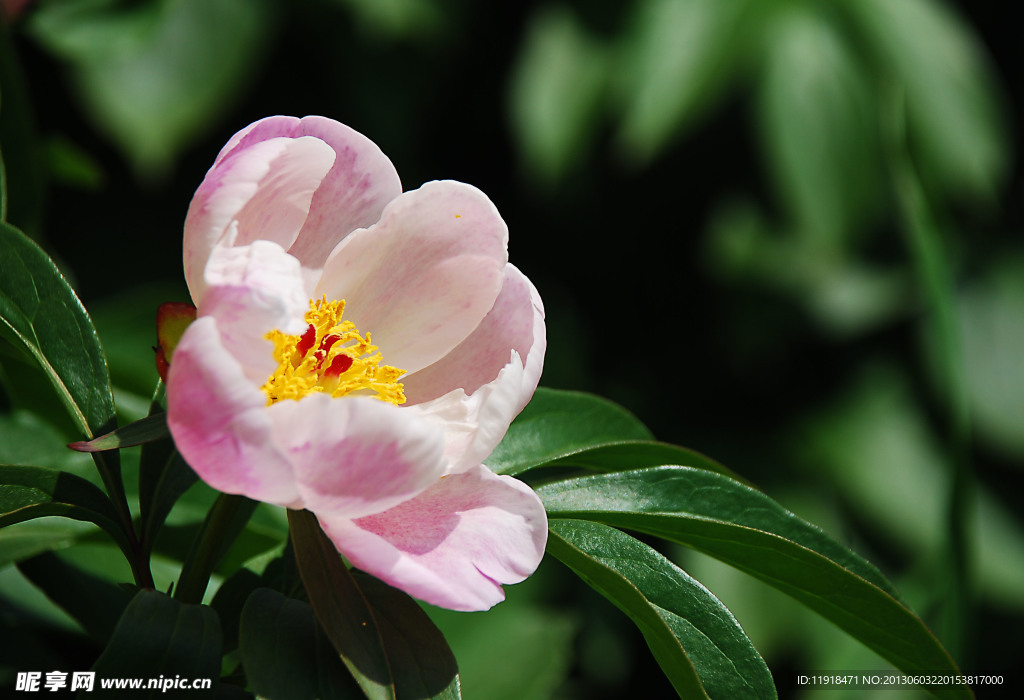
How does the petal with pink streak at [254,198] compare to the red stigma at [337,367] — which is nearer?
the petal with pink streak at [254,198]

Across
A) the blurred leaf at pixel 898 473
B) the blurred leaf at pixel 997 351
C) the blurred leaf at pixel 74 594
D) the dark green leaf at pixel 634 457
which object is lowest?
the blurred leaf at pixel 898 473

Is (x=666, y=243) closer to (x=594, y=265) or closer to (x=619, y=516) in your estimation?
(x=594, y=265)

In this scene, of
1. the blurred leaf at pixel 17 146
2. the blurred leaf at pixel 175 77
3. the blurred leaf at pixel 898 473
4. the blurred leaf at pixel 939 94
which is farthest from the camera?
the blurred leaf at pixel 898 473

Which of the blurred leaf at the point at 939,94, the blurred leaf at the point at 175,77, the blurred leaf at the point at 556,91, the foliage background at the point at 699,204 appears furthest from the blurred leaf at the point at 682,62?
the blurred leaf at the point at 175,77

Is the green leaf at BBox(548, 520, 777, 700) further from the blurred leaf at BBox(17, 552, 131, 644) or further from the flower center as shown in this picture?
the blurred leaf at BBox(17, 552, 131, 644)

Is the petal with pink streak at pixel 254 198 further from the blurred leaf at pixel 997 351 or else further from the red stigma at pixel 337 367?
the blurred leaf at pixel 997 351

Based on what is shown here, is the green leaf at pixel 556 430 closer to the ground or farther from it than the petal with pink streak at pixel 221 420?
closer to the ground

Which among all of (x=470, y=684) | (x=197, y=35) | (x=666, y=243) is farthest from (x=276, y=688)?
(x=666, y=243)
